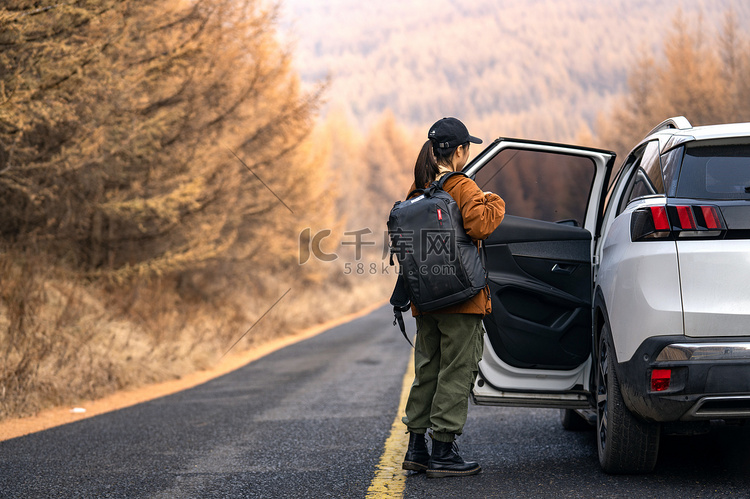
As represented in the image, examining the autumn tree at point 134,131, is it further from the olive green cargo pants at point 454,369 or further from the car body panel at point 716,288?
the car body panel at point 716,288

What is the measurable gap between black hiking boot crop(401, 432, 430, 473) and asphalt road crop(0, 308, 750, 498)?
7 centimetres

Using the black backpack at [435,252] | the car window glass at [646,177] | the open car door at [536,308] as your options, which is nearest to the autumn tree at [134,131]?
the black backpack at [435,252]

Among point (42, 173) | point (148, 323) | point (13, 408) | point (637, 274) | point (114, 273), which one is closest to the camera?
point (637, 274)

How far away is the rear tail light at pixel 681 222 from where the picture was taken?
3.30m

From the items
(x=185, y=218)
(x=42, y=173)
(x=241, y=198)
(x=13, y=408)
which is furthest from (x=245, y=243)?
(x=13, y=408)

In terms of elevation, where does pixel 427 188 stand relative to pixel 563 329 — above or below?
above

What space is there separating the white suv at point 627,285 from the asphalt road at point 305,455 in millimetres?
359

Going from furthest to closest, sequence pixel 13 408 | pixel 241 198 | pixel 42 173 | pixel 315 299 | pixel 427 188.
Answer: pixel 315 299 → pixel 241 198 → pixel 42 173 → pixel 13 408 → pixel 427 188

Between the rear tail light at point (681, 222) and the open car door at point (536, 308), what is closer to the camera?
the rear tail light at point (681, 222)

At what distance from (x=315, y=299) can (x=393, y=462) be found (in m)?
20.8

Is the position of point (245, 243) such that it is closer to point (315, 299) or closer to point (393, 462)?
point (315, 299)

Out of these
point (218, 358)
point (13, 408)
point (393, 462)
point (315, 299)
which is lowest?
point (315, 299)

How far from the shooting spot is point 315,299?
82.9 ft

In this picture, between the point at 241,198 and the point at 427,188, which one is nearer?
the point at 427,188
